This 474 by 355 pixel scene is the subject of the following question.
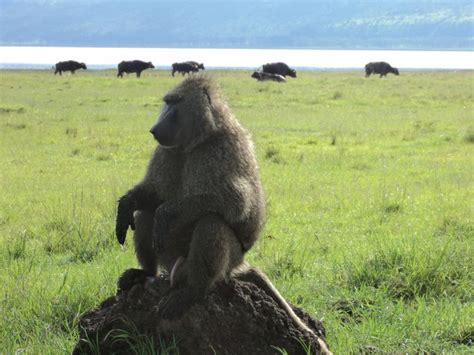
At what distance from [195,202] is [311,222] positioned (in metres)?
4.61

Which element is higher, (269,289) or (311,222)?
(269,289)

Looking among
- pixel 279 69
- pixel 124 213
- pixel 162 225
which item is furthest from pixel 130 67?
pixel 162 225

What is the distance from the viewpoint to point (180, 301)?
11.7 ft

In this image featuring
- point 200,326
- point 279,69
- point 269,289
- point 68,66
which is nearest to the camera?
point 200,326

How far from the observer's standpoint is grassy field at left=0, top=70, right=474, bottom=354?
184 inches

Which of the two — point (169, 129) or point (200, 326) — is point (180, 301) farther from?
point (169, 129)

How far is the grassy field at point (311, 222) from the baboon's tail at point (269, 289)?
0.29m

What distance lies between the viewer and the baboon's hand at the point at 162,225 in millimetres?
3545

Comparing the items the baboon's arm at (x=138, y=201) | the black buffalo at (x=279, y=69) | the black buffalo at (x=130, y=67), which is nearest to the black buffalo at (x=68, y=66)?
the black buffalo at (x=130, y=67)

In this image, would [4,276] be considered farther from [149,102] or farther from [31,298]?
[149,102]

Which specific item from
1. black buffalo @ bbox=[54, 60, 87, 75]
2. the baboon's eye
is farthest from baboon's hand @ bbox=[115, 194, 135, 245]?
black buffalo @ bbox=[54, 60, 87, 75]

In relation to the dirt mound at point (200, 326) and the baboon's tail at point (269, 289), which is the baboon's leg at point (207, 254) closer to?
the dirt mound at point (200, 326)

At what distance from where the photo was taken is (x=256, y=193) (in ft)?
12.5

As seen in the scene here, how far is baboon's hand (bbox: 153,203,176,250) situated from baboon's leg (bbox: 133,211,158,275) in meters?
0.25
